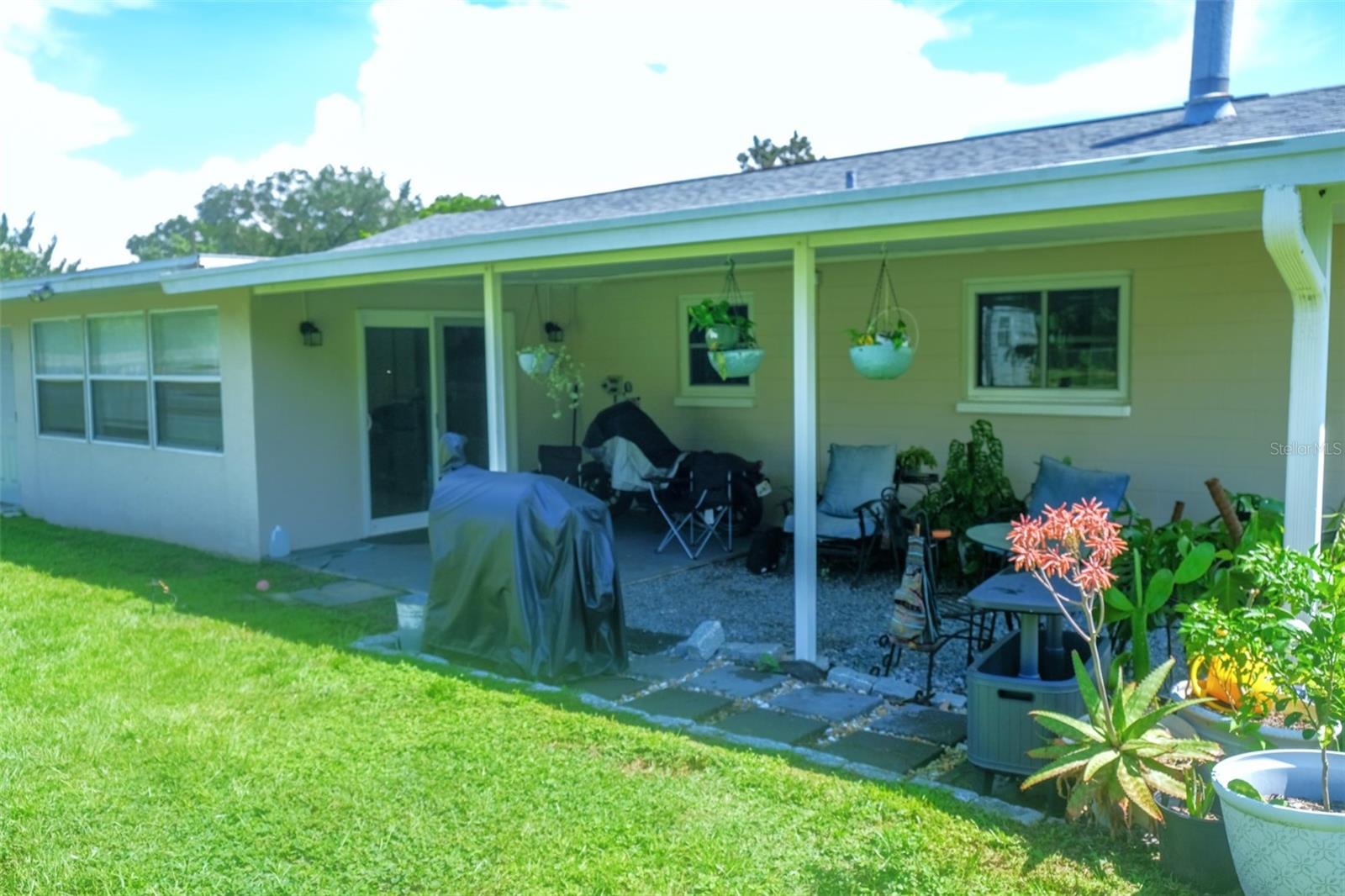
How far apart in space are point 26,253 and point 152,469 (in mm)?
25324

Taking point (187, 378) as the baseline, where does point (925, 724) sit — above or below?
below

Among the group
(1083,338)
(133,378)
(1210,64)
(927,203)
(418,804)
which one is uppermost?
(1210,64)

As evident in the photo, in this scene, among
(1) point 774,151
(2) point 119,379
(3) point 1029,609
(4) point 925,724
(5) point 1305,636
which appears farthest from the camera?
(1) point 774,151

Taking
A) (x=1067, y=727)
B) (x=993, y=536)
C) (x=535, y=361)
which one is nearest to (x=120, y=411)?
(x=535, y=361)

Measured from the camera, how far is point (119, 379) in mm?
10258

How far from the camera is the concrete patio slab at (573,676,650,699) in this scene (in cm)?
516

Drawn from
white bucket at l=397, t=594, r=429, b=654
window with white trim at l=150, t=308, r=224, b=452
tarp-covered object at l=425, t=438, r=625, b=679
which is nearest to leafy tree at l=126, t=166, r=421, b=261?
window with white trim at l=150, t=308, r=224, b=452

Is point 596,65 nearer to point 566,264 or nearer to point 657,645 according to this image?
point 566,264

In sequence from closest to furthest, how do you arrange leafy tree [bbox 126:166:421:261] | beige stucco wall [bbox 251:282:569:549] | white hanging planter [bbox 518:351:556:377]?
white hanging planter [bbox 518:351:556:377], beige stucco wall [bbox 251:282:569:549], leafy tree [bbox 126:166:421:261]

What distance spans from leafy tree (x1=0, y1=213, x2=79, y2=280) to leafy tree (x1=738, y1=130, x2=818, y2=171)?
18662 mm

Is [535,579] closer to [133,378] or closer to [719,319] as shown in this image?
[719,319]

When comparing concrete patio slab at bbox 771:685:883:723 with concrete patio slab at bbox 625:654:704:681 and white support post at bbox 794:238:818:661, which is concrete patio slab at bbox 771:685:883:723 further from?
concrete patio slab at bbox 625:654:704:681

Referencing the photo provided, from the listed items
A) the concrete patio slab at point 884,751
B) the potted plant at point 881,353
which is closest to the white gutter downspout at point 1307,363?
the concrete patio slab at point 884,751

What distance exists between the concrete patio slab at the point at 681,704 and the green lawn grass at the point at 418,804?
11.9 inches
